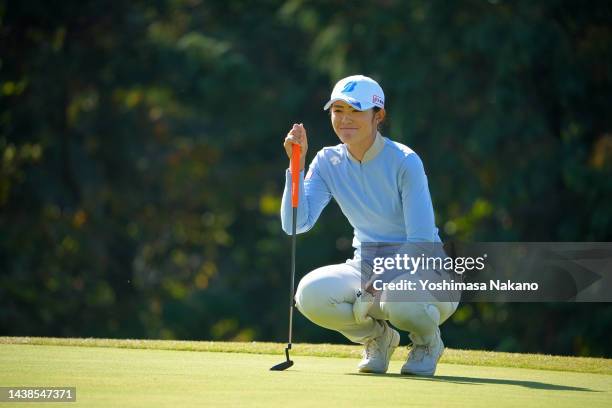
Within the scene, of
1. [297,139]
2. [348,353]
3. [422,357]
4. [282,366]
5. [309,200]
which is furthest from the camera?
[348,353]

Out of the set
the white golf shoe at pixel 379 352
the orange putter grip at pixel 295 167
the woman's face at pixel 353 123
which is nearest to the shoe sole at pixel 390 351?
the white golf shoe at pixel 379 352

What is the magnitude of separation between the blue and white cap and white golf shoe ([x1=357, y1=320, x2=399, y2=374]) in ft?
3.10

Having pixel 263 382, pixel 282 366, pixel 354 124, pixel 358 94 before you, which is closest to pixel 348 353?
pixel 282 366

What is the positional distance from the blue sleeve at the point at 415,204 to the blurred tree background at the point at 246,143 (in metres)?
12.1

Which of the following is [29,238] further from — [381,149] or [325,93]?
[381,149]

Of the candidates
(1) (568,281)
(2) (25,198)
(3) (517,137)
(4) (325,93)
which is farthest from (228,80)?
(1) (568,281)

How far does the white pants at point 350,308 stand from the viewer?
20.1 ft

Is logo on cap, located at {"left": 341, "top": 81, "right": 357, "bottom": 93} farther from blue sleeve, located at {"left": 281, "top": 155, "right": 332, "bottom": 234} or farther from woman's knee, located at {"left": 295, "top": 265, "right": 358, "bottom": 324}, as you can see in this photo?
woman's knee, located at {"left": 295, "top": 265, "right": 358, "bottom": 324}

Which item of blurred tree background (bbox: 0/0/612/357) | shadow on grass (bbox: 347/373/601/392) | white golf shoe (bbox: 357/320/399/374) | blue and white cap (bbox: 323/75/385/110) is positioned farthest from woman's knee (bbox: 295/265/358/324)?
blurred tree background (bbox: 0/0/612/357)

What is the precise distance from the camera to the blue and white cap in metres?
6.18

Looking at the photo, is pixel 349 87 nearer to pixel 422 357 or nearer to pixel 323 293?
pixel 323 293

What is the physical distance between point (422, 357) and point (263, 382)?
0.93 meters

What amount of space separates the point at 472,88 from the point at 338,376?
14.8 m

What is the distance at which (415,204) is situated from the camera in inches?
240
